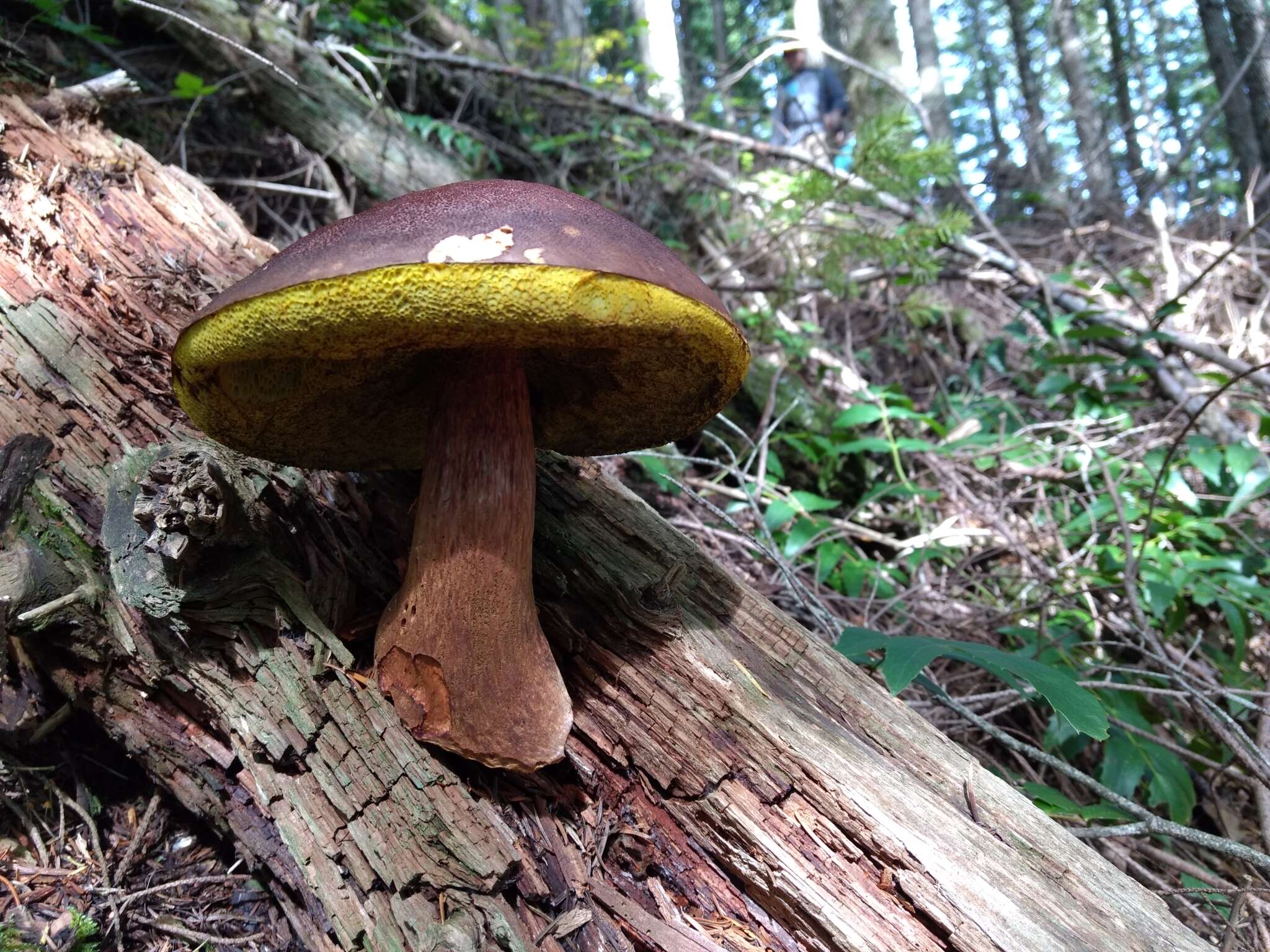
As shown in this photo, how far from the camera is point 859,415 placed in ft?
9.86

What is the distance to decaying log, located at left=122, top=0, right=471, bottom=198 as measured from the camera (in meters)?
3.01

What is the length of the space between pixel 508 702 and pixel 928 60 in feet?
34.8

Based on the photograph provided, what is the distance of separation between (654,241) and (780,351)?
2.81 meters

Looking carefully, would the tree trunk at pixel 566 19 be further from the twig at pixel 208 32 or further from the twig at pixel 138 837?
the twig at pixel 138 837

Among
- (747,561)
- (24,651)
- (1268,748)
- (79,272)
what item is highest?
(79,272)

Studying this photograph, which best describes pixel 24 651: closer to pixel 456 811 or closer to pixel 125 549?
pixel 125 549

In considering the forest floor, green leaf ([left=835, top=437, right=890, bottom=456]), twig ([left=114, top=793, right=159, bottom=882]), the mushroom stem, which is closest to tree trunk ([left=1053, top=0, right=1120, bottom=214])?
the forest floor

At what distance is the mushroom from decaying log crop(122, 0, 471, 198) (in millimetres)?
2047

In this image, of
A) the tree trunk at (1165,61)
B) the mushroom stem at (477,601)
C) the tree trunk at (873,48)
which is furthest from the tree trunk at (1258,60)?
the tree trunk at (1165,61)

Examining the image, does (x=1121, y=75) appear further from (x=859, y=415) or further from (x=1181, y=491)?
(x=859, y=415)

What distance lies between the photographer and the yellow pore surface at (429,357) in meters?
0.89

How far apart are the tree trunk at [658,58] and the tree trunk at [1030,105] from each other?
139 inches

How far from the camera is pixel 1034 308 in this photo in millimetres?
3646

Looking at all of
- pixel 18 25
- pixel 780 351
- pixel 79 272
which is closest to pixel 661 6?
pixel 780 351
